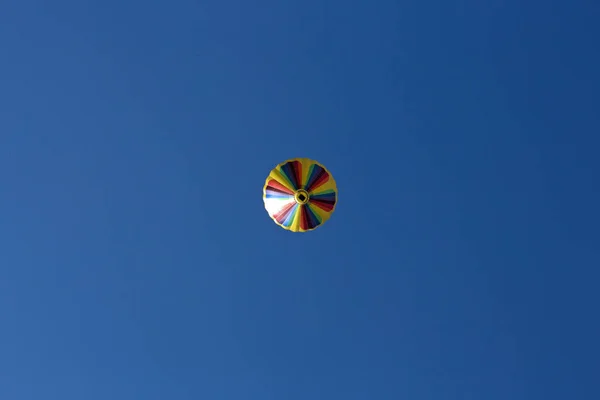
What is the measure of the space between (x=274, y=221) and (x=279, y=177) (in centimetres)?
81

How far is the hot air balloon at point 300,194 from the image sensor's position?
32.0 feet

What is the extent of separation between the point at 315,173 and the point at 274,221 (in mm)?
1047

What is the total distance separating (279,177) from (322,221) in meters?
0.86

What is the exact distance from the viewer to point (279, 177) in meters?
9.82

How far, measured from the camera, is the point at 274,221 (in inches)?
407

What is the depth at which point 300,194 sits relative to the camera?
9.70 metres

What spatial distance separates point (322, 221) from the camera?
32.6 feet

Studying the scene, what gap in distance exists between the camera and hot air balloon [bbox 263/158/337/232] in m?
9.74

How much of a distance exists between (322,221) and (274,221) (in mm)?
798
